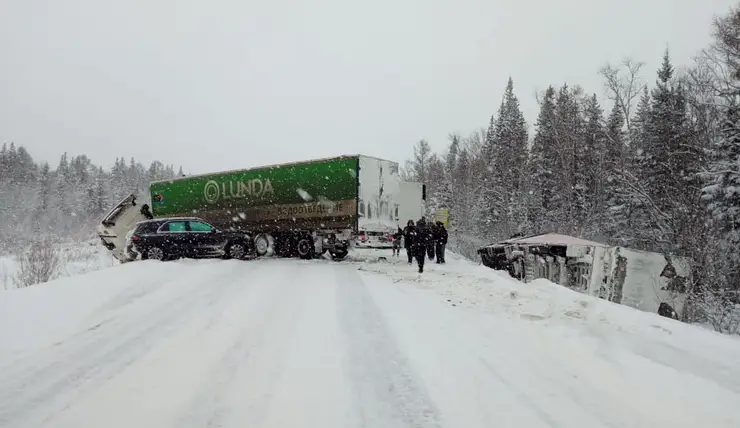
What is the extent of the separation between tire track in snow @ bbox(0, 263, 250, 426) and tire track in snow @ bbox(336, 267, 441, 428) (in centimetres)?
255

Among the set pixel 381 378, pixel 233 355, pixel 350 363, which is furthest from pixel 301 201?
pixel 381 378

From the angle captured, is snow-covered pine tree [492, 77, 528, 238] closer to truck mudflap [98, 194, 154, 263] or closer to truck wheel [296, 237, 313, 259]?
truck wheel [296, 237, 313, 259]

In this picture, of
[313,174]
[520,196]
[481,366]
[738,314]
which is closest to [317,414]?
[481,366]

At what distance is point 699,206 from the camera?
22.4 meters

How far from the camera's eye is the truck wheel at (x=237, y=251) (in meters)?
17.7

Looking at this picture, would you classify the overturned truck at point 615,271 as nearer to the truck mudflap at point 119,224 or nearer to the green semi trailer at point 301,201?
the green semi trailer at point 301,201

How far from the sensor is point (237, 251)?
17.8 metres

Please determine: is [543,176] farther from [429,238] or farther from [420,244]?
[420,244]

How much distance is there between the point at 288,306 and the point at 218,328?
1.72m

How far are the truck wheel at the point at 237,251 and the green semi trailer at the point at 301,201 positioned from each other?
3.41 feet

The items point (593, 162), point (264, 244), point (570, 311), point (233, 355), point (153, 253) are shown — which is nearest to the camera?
point (233, 355)

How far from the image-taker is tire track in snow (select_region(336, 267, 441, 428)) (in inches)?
151

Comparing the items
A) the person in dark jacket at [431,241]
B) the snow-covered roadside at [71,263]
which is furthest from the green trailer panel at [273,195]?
the snow-covered roadside at [71,263]

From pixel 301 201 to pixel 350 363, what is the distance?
13.6 metres
